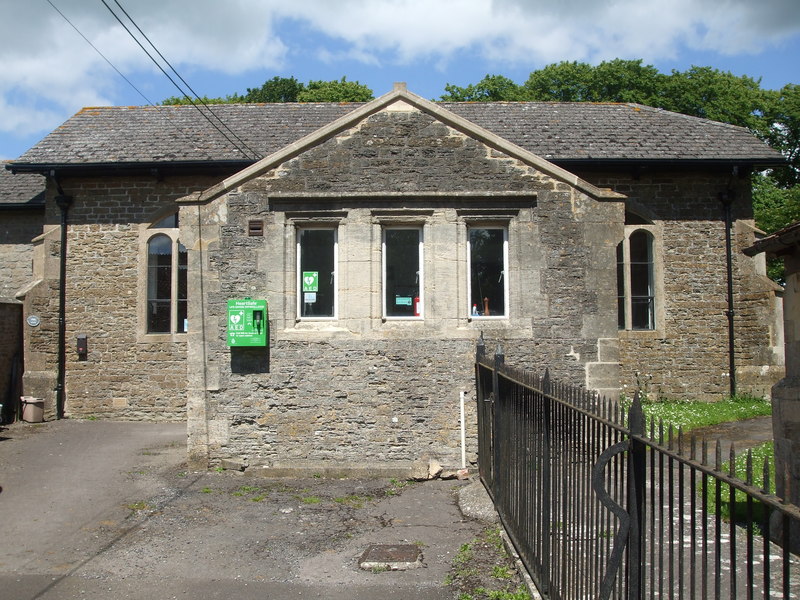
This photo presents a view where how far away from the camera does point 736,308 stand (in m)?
16.5

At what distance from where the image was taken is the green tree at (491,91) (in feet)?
123

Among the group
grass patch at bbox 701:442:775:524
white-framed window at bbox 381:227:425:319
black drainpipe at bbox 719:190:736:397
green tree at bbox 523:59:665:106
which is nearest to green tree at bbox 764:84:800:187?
green tree at bbox 523:59:665:106

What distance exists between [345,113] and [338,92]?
21362 mm

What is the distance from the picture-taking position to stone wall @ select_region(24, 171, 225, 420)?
1622 centimetres

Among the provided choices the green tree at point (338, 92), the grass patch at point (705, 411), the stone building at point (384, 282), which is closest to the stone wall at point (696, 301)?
the grass patch at point (705, 411)

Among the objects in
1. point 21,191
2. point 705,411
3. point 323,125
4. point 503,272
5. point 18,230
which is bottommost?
point 705,411

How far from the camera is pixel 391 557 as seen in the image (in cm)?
676

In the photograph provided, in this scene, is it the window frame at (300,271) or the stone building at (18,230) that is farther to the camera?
the stone building at (18,230)

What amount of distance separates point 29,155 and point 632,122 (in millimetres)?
14612

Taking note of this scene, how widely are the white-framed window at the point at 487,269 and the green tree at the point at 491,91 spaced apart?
2798 centimetres

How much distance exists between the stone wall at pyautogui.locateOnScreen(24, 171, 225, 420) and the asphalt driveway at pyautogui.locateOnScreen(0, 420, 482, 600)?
440 centimetres

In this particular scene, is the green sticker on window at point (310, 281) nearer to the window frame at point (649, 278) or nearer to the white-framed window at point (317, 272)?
the white-framed window at point (317, 272)

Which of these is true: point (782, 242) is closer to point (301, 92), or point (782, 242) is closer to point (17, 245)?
point (17, 245)

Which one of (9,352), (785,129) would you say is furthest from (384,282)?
(785,129)
